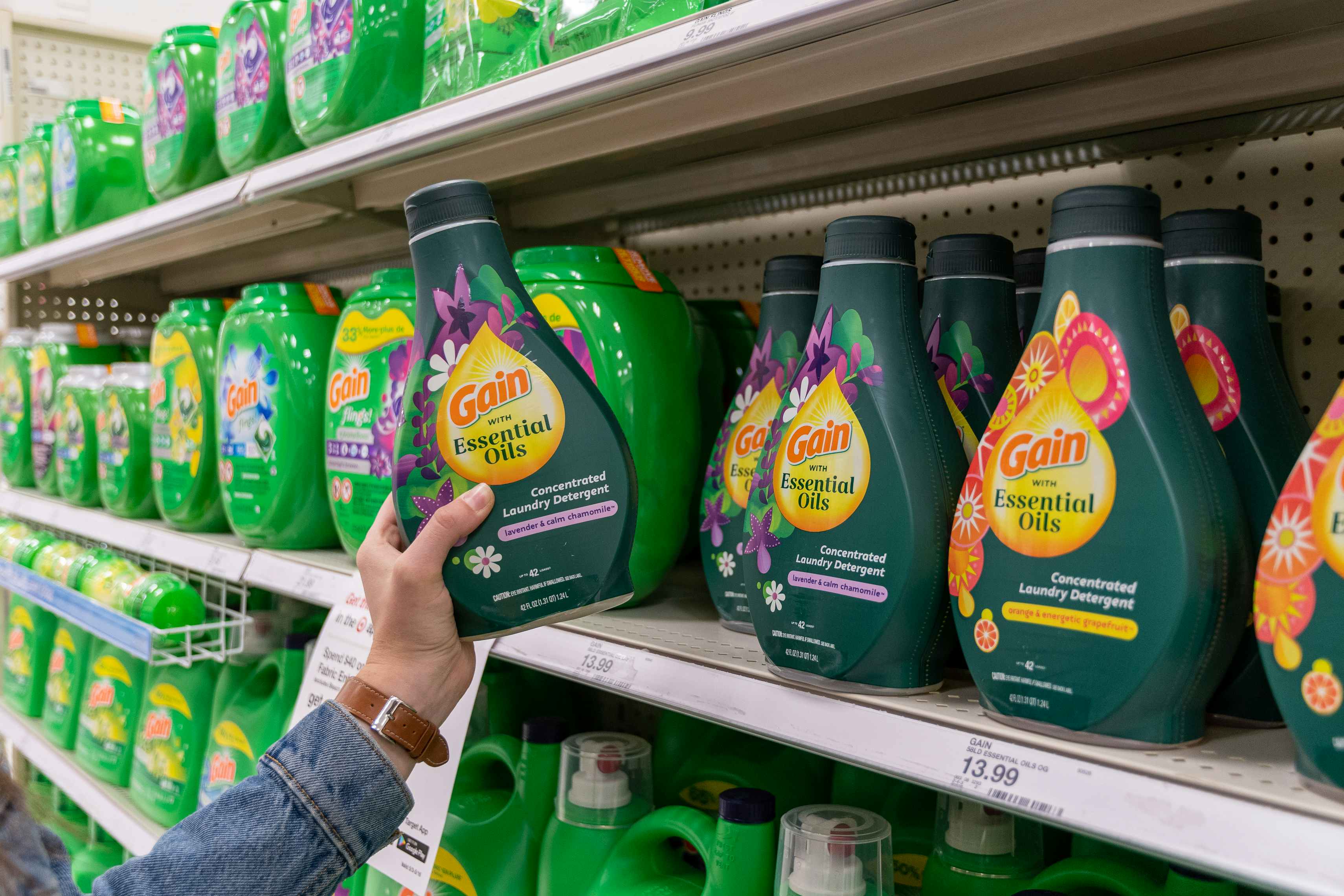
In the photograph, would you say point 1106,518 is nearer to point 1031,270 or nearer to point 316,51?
point 1031,270

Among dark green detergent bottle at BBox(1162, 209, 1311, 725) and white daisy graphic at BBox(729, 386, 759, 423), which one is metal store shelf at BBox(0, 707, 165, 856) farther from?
dark green detergent bottle at BBox(1162, 209, 1311, 725)

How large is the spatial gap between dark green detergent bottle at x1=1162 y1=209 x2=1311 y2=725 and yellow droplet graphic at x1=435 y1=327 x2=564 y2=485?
46 cm

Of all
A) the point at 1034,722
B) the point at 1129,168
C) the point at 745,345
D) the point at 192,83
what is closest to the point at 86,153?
the point at 192,83

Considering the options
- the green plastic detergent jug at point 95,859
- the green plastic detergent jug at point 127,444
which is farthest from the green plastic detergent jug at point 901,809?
the green plastic detergent jug at point 95,859

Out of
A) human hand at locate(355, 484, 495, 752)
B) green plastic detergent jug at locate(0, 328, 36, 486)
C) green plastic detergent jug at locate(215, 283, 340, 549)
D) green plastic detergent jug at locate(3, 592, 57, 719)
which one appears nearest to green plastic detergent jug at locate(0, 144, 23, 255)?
green plastic detergent jug at locate(0, 328, 36, 486)

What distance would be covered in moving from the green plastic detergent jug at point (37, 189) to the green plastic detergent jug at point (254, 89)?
794 mm

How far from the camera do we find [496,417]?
2.58ft

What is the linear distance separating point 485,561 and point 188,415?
40.1 inches

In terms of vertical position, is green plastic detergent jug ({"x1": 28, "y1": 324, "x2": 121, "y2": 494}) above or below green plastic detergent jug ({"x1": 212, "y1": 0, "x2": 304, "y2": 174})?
below

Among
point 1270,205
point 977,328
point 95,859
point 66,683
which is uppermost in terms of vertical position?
point 1270,205

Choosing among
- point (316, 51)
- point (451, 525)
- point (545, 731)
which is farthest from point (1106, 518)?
point (316, 51)

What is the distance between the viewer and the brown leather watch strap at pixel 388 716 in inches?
34.1

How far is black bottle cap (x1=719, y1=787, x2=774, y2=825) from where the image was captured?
35.6 inches

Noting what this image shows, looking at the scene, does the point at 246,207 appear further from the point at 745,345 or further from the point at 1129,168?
the point at 1129,168
